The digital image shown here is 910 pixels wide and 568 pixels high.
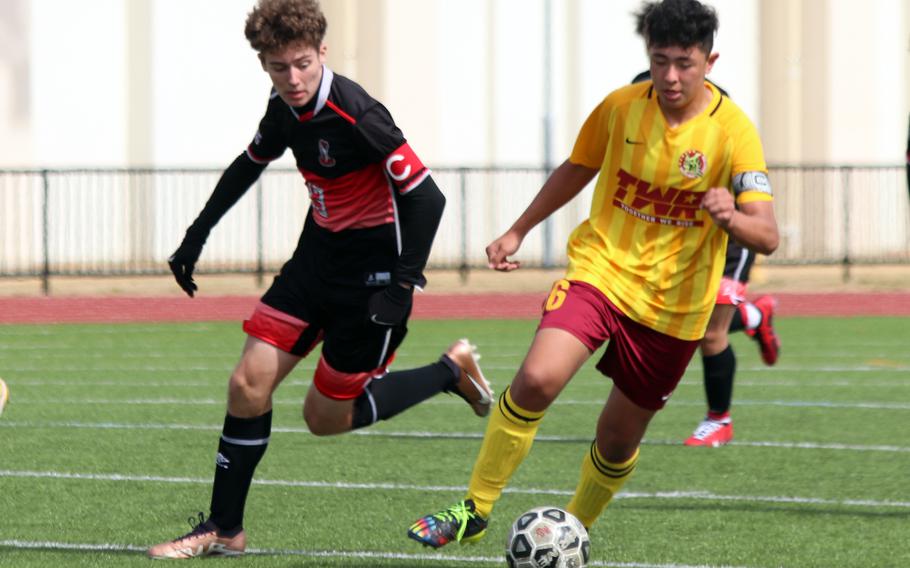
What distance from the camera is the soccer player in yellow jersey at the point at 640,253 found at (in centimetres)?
559

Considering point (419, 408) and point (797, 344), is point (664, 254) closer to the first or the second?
point (419, 408)

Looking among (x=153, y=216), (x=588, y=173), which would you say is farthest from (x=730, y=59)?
(x=588, y=173)

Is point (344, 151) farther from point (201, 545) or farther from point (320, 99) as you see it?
point (201, 545)

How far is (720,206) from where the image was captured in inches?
201

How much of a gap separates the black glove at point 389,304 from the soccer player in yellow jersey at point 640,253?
472 mm

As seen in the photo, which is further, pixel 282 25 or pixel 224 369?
pixel 224 369

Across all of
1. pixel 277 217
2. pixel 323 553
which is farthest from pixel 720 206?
pixel 277 217

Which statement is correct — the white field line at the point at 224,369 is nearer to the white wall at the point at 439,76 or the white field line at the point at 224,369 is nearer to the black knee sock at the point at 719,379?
the black knee sock at the point at 719,379

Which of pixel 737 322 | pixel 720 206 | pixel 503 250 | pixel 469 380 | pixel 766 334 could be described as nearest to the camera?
pixel 720 206

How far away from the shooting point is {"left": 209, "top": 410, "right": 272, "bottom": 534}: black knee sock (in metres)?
6.20

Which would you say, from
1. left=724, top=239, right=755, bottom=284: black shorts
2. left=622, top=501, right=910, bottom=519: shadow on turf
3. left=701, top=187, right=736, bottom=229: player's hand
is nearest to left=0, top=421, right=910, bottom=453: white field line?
left=724, top=239, right=755, bottom=284: black shorts

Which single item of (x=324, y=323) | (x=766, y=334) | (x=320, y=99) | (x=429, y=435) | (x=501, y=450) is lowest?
(x=429, y=435)

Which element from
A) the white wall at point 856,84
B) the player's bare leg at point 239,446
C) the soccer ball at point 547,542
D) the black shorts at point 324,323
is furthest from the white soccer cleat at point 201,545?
the white wall at point 856,84

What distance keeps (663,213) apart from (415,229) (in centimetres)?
102
